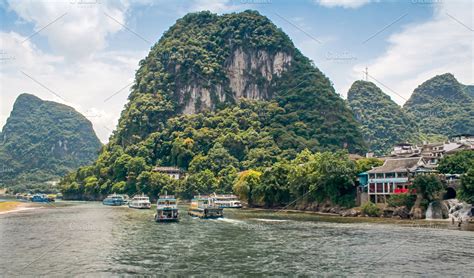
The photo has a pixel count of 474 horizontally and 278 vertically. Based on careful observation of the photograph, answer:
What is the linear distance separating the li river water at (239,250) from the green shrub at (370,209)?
15.3 meters

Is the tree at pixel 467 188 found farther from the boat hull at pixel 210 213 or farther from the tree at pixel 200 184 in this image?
the tree at pixel 200 184

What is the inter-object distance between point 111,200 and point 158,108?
7331cm

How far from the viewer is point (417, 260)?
36.8 meters

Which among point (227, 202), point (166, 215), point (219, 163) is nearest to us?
point (166, 215)

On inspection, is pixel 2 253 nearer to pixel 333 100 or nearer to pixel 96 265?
pixel 96 265

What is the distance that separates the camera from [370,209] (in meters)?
79.4

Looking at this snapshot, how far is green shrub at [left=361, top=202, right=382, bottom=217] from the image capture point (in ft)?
257

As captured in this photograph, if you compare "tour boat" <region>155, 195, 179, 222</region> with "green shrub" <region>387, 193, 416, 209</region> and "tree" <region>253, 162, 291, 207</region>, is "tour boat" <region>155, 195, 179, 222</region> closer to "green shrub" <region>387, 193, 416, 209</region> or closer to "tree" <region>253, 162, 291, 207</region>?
"green shrub" <region>387, 193, 416, 209</region>

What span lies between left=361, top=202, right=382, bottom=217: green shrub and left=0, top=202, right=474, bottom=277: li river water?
15.3 metres

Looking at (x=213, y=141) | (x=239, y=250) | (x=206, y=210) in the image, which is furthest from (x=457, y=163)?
(x=213, y=141)

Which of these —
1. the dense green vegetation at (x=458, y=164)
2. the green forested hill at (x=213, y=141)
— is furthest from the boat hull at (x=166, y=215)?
the green forested hill at (x=213, y=141)

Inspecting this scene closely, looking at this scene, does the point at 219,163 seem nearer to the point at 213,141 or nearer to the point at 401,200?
the point at 213,141

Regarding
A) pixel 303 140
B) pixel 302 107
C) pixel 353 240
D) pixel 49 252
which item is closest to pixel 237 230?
pixel 353 240

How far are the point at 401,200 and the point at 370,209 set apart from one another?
6435 mm
